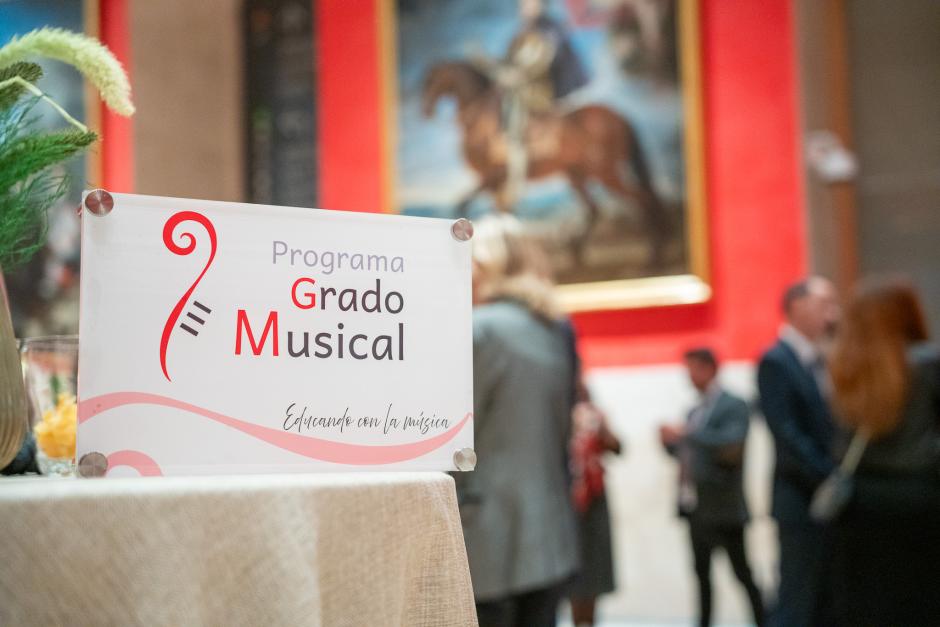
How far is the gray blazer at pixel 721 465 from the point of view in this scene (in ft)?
18.9

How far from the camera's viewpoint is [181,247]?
111 centimetres

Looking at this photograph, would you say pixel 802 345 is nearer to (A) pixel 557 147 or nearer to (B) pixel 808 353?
(B) pixel 808 353

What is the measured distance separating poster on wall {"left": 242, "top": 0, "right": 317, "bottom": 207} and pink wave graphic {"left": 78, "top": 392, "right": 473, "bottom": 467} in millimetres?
7466

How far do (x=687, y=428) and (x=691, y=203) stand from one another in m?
1.71

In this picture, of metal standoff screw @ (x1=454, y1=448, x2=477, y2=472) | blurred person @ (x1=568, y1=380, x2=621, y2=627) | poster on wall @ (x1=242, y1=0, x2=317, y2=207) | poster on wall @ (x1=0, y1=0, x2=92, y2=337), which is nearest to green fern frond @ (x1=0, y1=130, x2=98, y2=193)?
metal standoff screw @ (x1=454, y1=448, x2=477, y2=472)

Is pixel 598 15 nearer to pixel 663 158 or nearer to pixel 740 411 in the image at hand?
pixel 663 158

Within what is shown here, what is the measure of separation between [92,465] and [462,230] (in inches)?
18.0

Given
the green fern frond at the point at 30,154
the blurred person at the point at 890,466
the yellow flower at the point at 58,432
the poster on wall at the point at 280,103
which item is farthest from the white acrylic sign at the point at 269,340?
the poster on wall at the point at 280,103

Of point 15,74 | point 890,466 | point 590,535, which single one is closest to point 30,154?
point 15,74

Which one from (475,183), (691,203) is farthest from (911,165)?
(475,183)

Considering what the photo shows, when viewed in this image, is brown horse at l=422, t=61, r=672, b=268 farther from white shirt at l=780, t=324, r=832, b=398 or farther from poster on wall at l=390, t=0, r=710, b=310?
white shirt at l=780, t=324, r=832, b=398

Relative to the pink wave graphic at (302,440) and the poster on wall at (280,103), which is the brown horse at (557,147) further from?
the pink wave graphic at (302,440)

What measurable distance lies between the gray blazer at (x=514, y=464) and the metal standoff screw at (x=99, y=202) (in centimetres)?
230

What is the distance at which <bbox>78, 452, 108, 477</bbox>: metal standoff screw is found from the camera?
1.01 metres
